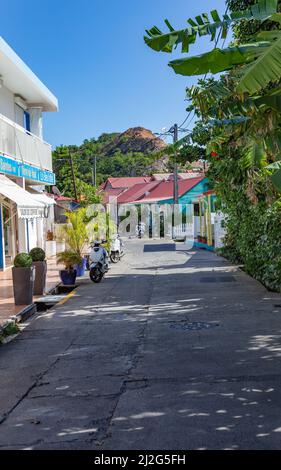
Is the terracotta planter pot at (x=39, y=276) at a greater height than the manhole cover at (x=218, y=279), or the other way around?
the terracotta planter pot at (x=39, y=276)

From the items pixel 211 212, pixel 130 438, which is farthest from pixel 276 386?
pixel 211 212

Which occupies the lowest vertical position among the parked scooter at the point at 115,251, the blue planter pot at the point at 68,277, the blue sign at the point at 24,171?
the blue planter pot at the point at 68,277

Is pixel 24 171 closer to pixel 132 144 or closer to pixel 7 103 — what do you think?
pixel 7 103

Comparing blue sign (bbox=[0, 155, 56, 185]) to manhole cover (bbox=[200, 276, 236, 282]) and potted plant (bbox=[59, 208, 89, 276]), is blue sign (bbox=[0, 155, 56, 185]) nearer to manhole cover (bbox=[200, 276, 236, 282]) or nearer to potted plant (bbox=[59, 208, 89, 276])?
potted plant (bbox=[59, 208, 89, 276])

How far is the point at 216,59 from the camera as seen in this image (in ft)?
16.1

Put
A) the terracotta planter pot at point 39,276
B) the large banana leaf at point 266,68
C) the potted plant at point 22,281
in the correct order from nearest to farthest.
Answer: the large banana leaf at point 266,68 < the potted plant at point 22,281 < the terracotta planter pot at point 39,276

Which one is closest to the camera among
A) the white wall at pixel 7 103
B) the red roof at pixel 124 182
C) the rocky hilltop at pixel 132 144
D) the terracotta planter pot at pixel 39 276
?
the terracotta planter pot at pixel 39 276

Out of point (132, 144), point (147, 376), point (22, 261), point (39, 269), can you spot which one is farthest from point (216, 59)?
point (132, 144)

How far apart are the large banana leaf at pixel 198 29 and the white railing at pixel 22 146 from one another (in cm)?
1378

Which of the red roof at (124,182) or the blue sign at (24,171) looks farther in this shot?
the red roof at (124,182)

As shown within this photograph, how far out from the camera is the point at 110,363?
752cm

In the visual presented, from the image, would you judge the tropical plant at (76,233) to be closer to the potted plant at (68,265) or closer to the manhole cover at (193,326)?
the potted plant at (68,265)

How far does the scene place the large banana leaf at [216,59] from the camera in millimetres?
4793

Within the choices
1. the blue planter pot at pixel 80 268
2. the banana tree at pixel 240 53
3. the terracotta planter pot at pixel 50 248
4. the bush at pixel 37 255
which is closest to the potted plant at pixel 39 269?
the bush at pixel 37 255
